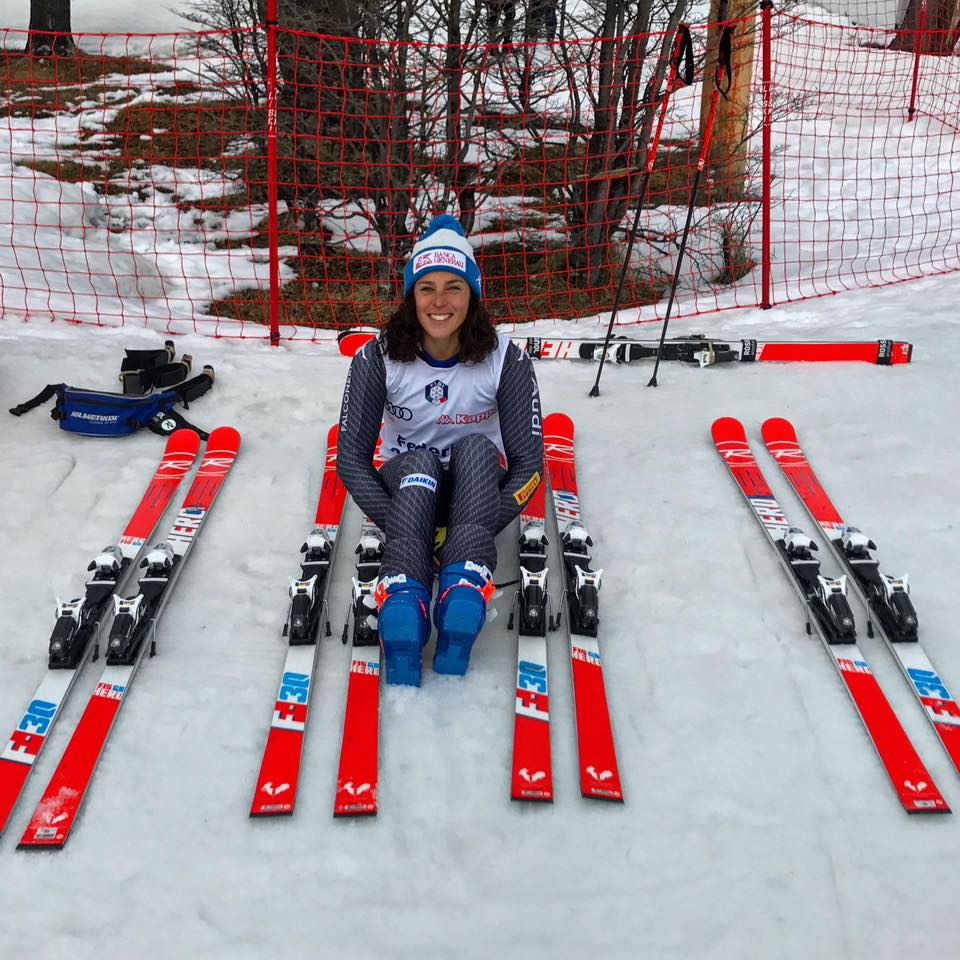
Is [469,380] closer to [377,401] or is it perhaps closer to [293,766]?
[377,401]

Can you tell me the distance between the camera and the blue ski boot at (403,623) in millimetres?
2773

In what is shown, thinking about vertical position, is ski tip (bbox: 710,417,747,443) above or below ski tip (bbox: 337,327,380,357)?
below

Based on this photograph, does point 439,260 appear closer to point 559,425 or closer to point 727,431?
point 559,425

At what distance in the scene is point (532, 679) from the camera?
302 centimetres

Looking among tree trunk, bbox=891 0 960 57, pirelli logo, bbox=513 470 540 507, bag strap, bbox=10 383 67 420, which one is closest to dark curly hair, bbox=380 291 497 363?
pirelli logo, bbox=513 470 540 507

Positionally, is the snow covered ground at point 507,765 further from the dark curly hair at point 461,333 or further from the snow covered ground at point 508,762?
the dark curly hair at point 461,333

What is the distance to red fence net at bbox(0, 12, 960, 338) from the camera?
686cm

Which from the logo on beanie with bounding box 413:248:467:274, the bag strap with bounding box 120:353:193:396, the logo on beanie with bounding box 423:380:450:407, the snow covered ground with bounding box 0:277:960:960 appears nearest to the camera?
the snow covered ground with bounding box 0:277:960:960

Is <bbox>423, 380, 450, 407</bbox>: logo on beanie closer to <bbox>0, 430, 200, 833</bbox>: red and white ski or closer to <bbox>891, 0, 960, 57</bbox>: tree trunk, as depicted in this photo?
<bbox>0, 430, 200, 833</bbox>: red and white ski

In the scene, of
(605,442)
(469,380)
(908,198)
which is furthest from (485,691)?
(908,198)

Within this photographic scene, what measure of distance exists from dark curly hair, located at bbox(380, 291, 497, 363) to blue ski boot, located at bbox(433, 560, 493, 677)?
2.91ft

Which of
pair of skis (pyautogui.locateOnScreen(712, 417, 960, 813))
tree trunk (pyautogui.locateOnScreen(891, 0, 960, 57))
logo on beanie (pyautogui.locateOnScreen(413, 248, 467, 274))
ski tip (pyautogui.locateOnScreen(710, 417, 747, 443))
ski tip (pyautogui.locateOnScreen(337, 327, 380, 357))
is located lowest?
pair of skis (pyautogui.locateOnScreen(712, 417, 960, 813))

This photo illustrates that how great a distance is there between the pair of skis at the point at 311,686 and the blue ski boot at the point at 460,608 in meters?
0.28

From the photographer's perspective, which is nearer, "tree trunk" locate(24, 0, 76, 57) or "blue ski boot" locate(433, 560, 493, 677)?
"blue ski boot" locate(433, 560, 493, 677)
